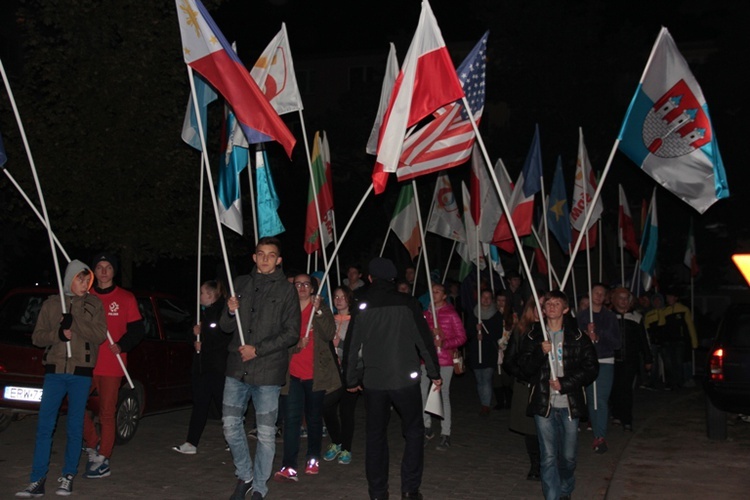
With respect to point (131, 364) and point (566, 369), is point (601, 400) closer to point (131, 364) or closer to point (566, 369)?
point (566, 369)

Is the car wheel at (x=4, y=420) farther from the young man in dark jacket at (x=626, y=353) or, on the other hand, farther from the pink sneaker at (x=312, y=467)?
the young man in dark jacket at (x=626, y=353)

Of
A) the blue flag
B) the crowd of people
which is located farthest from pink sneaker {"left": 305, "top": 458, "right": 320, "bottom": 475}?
the blue flag

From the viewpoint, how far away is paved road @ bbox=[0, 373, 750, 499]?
8344 mm

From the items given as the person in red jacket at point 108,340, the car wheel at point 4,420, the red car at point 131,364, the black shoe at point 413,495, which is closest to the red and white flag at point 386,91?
the red car at point 131,364

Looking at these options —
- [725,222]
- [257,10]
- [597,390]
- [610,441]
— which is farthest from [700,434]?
[257,10]

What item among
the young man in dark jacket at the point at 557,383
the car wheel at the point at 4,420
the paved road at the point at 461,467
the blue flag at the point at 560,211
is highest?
the blue flag at the point at 560,211

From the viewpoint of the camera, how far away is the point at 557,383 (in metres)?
7.36

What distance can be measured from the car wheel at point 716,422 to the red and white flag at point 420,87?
5731mm

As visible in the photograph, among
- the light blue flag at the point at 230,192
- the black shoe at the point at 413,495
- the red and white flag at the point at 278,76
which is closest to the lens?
the black shoe at the point at 413,495

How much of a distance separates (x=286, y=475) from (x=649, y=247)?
11487 millimetres

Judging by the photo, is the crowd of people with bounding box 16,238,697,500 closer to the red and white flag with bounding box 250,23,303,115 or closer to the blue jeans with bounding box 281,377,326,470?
the blue jeans with bounding box 281,377,326,470

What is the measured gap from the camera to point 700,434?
40.2 ft

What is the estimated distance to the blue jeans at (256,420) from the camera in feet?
24.0

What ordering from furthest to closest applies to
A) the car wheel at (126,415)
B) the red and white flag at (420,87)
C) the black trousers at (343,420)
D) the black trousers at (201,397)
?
the car wheel at (126,415)
the black trousers at (201,397)
the black trousers at (343,420)
the red and white flag at (420,87)
